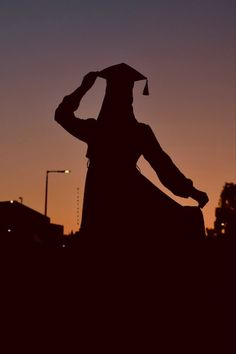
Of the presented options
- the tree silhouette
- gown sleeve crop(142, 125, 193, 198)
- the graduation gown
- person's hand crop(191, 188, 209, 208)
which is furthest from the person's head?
the tree silhouette

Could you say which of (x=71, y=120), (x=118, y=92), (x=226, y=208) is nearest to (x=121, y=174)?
(x=71, y=120)

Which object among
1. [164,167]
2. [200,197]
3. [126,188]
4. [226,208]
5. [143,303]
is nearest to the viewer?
[143,303]

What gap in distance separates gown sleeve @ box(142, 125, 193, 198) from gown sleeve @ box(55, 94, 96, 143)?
0.53m

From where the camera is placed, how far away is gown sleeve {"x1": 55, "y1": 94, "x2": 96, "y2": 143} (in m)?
6.04

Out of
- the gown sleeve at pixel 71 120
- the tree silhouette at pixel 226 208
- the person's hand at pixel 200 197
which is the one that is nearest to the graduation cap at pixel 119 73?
the gown sleeve at pixel 71 120

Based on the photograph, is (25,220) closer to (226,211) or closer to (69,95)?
(226,211)

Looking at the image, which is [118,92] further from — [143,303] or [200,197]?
[143,303]

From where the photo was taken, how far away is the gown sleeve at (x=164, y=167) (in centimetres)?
625

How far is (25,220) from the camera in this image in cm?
8412

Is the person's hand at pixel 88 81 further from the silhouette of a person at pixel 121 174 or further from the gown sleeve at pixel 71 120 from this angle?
the gown sleeve at pixel 71 120

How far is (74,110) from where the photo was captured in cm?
606

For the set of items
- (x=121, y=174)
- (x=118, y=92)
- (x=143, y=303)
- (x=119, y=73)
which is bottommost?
(x=143, y=303)

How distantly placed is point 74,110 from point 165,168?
0.99 meters

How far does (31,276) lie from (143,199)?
4.33 metres
